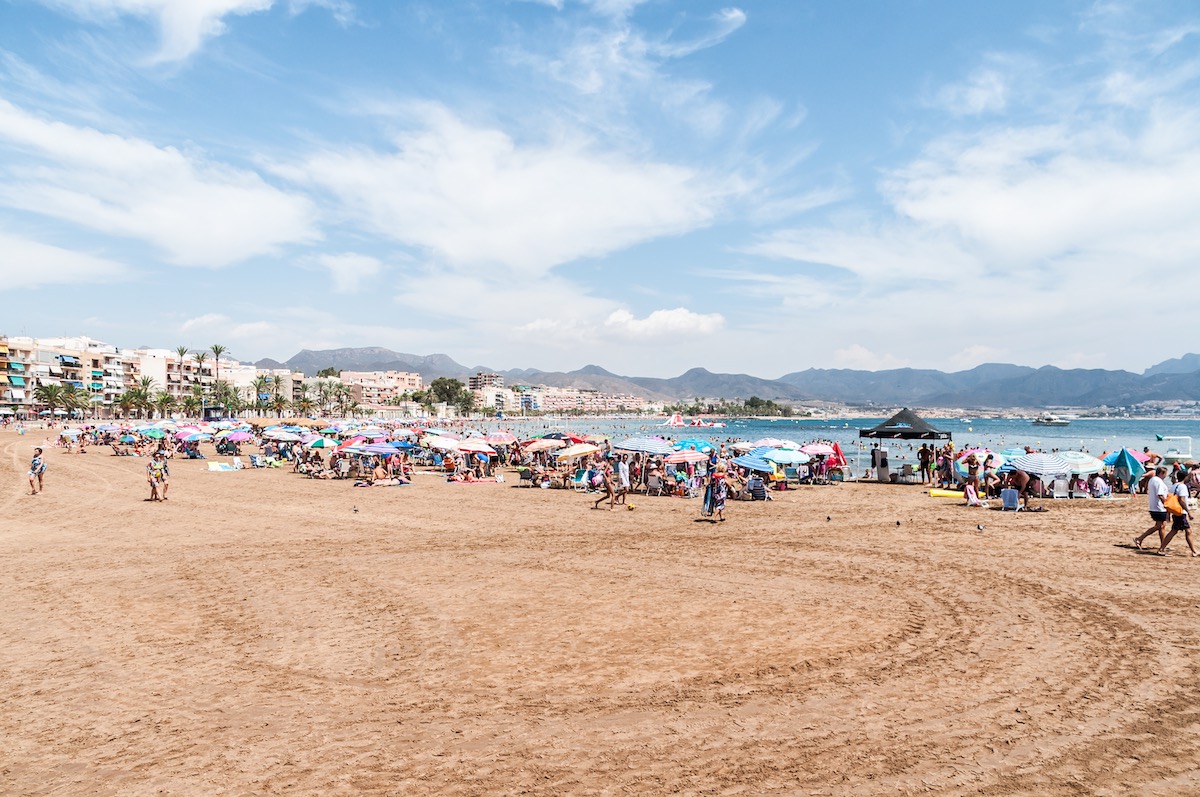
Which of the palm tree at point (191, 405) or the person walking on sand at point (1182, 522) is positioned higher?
the palm tree at point (191, 405)

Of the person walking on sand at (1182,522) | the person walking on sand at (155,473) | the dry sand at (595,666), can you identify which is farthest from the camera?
the person walking on sand at (155,473)

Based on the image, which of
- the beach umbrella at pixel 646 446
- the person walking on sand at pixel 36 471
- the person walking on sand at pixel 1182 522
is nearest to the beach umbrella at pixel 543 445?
the beach umbrella at pixel 646 446

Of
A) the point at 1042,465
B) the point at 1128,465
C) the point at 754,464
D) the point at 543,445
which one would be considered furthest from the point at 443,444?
the point at 1128,465

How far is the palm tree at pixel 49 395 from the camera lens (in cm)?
8369

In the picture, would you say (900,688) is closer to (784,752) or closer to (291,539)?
(784,752)

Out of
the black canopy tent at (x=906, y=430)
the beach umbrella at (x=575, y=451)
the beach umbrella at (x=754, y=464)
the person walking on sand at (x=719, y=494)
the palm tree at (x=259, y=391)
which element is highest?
the palm tree at (x=259, y=391)

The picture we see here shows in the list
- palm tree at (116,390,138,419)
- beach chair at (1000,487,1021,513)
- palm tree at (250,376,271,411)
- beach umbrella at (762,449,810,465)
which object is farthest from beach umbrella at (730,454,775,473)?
palm tree at (250,376,271,411)

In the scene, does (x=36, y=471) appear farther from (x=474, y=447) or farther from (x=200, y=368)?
(x=200, y=368)

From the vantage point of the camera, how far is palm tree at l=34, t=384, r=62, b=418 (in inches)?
3295

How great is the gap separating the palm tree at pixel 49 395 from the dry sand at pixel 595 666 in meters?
89.2

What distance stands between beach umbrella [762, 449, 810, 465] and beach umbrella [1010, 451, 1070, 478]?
21.4 feet

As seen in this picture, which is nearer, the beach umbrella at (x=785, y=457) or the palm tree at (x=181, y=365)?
the beach umbrella at (x=785, y=457)

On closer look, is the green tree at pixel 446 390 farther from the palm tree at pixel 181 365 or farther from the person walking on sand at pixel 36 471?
the person walking on sand at pixel 36 471

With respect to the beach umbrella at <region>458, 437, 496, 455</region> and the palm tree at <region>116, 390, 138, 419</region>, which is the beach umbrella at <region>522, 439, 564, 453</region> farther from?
the palm tree at <region>116, 390, 138, 419</region>
